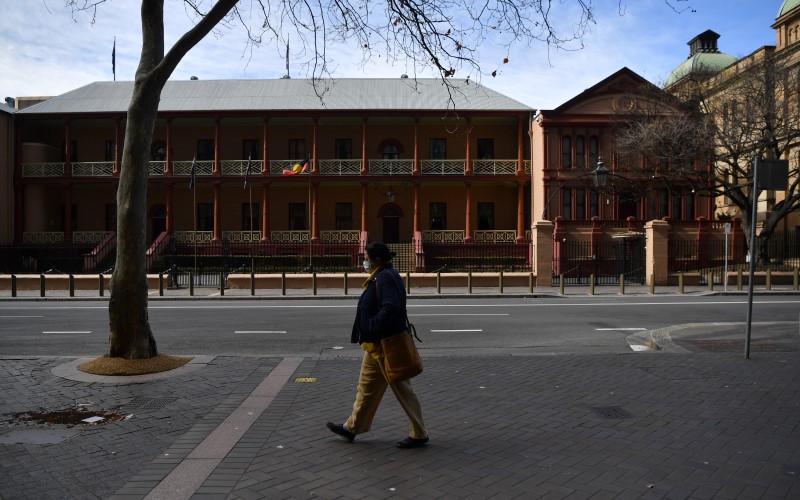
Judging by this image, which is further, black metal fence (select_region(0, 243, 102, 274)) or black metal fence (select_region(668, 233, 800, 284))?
black metal fence (select_region(0, 243, 102, 274))

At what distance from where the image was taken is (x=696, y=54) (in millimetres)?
52969

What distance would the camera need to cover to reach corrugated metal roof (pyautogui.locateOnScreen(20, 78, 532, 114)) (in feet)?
118

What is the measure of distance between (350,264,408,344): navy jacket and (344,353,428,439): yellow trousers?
0.86ft

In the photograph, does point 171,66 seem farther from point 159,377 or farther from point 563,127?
point 563,127

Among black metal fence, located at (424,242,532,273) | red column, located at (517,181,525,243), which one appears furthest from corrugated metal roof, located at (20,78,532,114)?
black metal fence, located at (424,242,532,273)

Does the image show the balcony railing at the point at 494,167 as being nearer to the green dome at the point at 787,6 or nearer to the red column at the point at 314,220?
the red column at the point at 314,220

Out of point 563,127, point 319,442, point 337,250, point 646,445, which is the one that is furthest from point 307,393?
point 563,127

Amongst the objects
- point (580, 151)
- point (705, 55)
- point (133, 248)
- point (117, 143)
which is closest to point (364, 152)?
point (580, 151)

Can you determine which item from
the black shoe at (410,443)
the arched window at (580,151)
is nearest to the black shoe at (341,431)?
the black shoe at (410,443)

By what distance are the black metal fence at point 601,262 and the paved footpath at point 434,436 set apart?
1962 cm

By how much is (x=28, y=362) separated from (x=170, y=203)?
2883 centimetres

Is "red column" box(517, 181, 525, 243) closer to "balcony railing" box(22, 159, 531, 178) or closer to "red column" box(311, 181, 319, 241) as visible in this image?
"balcony railing" box(22, 159, 531, 178)

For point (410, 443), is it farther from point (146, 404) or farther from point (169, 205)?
point (169, 205)

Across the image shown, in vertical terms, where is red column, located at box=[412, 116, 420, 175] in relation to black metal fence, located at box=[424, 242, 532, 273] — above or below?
above
